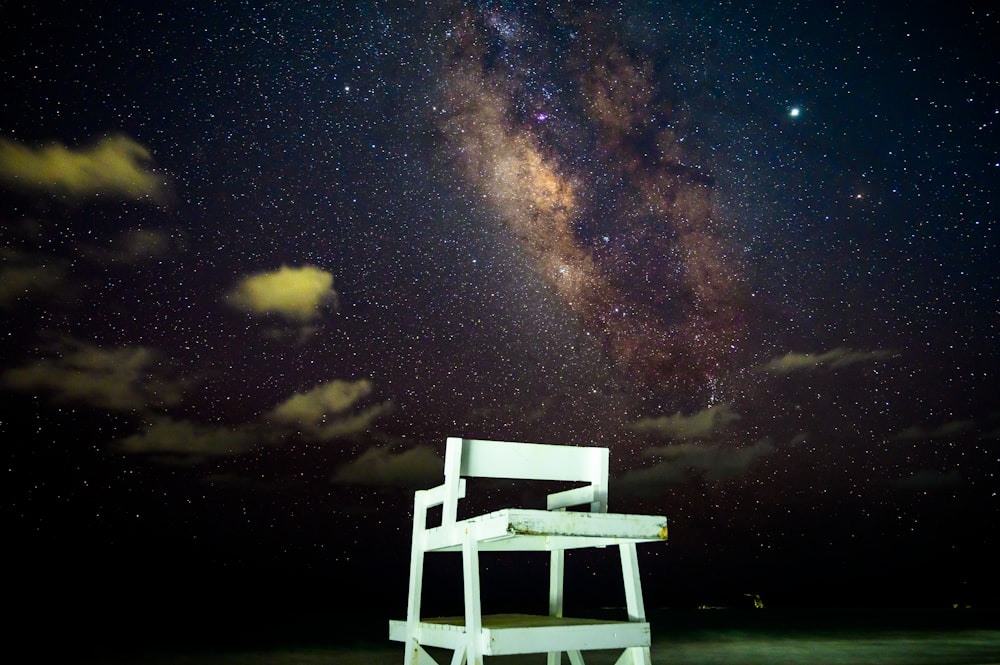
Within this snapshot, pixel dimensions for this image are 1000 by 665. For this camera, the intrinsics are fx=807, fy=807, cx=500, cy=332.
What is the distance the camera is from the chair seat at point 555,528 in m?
2.28

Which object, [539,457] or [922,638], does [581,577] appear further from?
[539,457]

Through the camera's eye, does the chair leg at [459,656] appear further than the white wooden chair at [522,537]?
Yes

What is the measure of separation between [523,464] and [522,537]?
232 millimetres

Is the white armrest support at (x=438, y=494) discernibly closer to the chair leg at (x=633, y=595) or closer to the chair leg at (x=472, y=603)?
the chair leg at (x=472, y=603)

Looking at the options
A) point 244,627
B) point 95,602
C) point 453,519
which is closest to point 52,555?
point 95,602

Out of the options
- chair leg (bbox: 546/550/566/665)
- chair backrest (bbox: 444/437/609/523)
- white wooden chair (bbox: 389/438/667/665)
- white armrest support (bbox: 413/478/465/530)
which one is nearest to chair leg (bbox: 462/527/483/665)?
white wooden chair (bbox: 389/438/667/665)

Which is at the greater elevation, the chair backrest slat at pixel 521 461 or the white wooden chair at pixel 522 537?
the chair backrest slat at pixel 521 461

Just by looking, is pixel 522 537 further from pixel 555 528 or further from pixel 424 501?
pixel 424 501

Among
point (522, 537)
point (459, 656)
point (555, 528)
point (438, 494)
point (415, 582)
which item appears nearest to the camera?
point (555, 528)

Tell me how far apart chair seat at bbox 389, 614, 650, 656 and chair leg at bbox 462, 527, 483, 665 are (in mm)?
24

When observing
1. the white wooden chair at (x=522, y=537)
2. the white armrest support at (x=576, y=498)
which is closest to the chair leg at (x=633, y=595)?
the white wooden chair at (x=522, y=537)

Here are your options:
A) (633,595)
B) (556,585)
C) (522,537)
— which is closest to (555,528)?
(522,537)

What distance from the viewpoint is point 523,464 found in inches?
104

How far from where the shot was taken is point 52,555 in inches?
548
